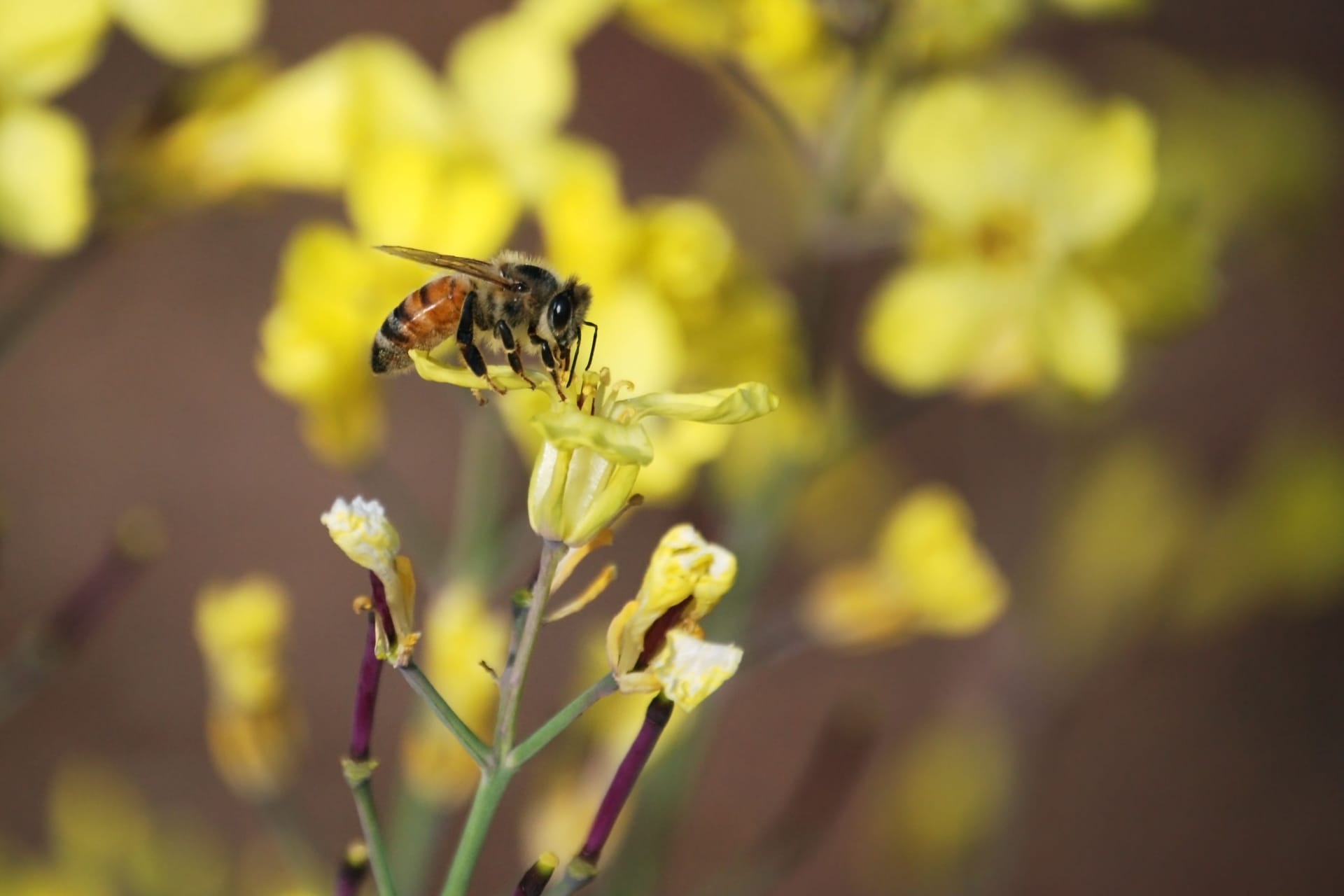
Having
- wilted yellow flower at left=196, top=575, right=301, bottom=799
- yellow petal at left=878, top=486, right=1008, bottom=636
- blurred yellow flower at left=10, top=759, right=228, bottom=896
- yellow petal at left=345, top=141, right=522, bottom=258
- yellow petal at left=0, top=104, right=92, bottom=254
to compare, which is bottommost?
yellow petal at left=878, top=486, right=1008, bottom=636

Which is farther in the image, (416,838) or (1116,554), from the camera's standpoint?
(1116,554)

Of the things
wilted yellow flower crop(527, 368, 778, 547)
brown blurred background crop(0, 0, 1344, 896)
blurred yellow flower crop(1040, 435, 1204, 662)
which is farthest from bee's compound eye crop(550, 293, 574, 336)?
brown blurred background crop(0, 0, 1344, 896)

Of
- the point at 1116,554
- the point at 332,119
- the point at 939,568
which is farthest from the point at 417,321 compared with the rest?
the point at 1116,554

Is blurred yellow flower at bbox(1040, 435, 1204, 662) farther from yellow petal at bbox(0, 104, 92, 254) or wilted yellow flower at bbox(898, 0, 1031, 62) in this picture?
Result: yellow petal at bbox(0, 104, 92, 254)

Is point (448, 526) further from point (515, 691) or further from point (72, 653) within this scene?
point (515, 691)

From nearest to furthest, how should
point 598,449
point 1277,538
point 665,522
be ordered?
1. point 598,449
2. point 1277,538
3. point 665,522

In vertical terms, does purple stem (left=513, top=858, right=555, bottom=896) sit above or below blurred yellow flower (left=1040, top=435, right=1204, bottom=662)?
below

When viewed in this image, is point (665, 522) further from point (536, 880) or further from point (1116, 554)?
point (536, 880)
